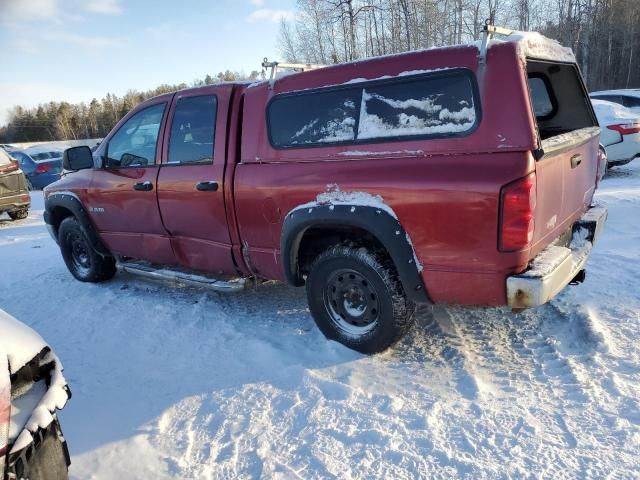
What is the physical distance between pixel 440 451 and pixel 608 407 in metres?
1.02

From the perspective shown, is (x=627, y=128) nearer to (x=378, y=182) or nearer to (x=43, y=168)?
(x=378, y=182)

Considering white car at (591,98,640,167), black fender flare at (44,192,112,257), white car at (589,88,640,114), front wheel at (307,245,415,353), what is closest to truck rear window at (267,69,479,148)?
front wheel at (307,245,415,353)

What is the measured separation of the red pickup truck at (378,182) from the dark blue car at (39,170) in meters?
13.0

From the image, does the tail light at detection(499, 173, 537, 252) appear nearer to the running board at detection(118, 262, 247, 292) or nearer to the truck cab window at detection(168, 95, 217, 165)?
the running board at detection(118, 262, 247, 292)

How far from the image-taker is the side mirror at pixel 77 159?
4.92m

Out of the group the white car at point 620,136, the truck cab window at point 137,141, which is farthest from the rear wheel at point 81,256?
the white car at point 620,136

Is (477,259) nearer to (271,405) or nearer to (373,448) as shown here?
(373,448)

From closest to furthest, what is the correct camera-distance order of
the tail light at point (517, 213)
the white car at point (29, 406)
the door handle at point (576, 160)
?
the white car at point (29, 406) → the tail light at point (517, 213) → the door handle at point (576, 160)

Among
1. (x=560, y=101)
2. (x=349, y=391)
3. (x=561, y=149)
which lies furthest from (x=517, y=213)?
(x=560, y=101)

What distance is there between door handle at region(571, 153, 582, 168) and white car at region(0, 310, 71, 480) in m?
3.17

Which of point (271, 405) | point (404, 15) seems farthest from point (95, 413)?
point (404, 15)

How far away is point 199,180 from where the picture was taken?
13.4 feet

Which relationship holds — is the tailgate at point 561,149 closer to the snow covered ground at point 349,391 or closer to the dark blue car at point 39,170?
the snow covered ground at point 349,391

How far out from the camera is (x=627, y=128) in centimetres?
923
